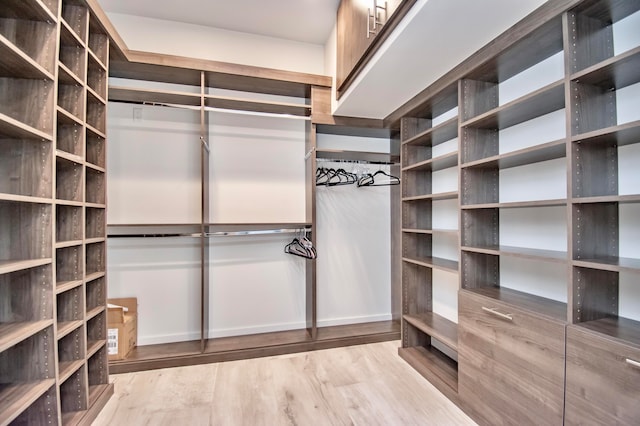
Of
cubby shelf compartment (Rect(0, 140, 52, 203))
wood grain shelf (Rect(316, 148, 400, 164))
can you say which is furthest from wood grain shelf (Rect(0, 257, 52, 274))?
wood grain shelf (Rect(316, 148, 400, 164))

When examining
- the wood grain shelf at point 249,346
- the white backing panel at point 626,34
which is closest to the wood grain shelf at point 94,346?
the wood grain shelf at point 249,346

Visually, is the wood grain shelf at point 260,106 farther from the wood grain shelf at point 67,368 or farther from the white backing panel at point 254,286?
the wood grain shelf at point 67,368

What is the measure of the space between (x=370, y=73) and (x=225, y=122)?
1435 millimetres

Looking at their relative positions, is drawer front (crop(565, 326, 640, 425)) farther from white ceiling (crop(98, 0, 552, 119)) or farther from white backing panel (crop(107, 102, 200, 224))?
white backing panel (crop(107, 102, 200, 224))

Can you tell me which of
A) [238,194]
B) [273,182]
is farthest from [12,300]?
[273,182]

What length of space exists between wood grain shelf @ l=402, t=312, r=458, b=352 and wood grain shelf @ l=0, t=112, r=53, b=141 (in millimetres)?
2437

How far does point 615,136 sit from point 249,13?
2.50m

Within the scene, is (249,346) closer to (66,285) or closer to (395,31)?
(66,285)

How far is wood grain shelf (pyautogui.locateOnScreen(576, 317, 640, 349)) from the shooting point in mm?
1047

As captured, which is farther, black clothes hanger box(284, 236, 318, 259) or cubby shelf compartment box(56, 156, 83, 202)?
black clothes hanger box(284, 236, 318, 259)

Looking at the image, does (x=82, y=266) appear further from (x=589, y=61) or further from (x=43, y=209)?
(x=589, y=61)

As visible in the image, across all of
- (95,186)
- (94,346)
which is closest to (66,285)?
(94,346)

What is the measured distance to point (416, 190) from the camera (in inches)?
99.8

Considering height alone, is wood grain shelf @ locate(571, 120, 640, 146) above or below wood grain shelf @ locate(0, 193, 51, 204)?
above
